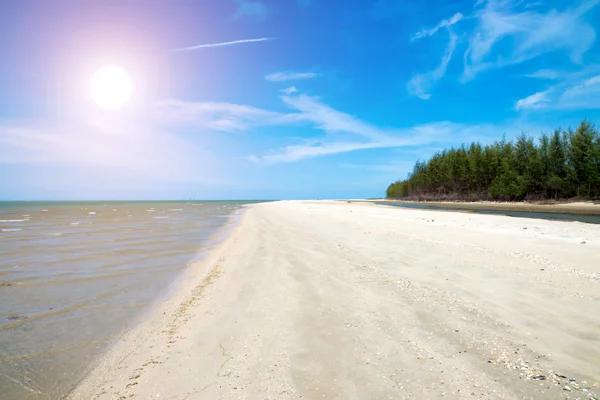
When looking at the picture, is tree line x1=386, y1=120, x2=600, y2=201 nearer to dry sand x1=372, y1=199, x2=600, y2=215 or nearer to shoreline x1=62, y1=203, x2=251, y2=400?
dry sand x1=372, y1=199, x2=600, y2=215

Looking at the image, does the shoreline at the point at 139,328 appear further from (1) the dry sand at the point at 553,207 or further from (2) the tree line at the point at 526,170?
(2) the tree line at the point at 526,170

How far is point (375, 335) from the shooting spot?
14.1ft

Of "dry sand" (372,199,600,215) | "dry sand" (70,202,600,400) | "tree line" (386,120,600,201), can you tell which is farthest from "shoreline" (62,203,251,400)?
"tree line" (386,120,600,201)

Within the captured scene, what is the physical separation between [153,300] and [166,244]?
8.81 meters

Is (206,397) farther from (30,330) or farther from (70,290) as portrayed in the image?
(70,290)

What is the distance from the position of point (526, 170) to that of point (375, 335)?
71.1m

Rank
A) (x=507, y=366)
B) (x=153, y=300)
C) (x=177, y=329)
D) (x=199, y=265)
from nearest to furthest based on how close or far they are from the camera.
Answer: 1. (x=507, y=366)
2. (x=177, y=329)
3. (x=153, y=300)
4. (x=199, y=265)

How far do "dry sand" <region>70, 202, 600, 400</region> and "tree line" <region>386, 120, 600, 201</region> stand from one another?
57.4 m

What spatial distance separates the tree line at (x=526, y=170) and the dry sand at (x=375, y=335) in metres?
57.4

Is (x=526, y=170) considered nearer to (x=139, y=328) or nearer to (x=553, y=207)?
(x=553, y=207)

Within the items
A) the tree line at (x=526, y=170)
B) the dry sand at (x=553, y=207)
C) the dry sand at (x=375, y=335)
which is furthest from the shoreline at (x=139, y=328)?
the tree line at (x=526, y=170)

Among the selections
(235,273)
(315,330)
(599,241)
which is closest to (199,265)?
(235,273)

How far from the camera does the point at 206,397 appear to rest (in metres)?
3.09

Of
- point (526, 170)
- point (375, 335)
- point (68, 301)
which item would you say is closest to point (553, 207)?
point (526, 170)
